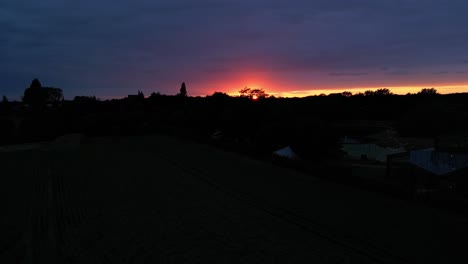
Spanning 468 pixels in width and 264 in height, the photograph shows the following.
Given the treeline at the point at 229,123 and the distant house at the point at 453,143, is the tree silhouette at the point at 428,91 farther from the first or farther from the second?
the distant house at the point at 453,143

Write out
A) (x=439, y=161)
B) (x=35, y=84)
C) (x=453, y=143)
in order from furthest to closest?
(x=35, y=84) < (x=453, y=143) < (x=439, y=161)

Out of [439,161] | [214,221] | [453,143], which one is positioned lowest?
[214,221]

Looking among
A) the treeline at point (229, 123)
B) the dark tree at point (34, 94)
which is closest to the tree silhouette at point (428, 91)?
the treeline at point (229, 123)

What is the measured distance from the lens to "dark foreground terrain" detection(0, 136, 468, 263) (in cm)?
756

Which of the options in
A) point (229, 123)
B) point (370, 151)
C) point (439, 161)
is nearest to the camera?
point (439, 161)

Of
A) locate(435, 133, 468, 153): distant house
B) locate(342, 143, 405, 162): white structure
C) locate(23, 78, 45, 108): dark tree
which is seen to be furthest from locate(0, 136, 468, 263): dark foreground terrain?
locate(23, 78, 45, 108): dark tree

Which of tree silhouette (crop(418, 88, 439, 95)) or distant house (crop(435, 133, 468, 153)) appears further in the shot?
tree silhouette (crop(418, 88, 439, 95))

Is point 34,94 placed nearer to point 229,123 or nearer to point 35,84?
point 35,84

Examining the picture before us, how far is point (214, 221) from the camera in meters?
9.81

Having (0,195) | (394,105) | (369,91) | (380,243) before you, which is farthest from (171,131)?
(369,91)

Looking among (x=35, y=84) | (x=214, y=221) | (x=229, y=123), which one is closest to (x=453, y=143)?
(x=214, y=221)

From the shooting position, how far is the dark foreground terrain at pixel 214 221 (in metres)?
7.56

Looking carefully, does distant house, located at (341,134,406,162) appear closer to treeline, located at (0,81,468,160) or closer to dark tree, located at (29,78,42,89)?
treeline, located at (0,81,468,160)

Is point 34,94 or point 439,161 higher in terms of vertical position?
point 34,94
